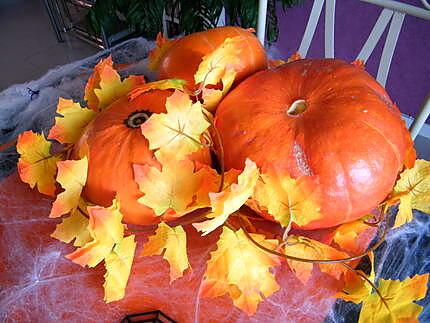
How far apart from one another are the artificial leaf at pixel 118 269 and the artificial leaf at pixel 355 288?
0.75 feet

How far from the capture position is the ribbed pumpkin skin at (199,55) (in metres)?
0.52

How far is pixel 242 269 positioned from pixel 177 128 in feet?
0.51

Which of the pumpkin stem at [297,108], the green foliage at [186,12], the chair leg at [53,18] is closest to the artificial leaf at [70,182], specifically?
the pumpkin stem at [297,108]

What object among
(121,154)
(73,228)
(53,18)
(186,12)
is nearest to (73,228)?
(73,228)

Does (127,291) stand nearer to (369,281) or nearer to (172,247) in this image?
(172,247)

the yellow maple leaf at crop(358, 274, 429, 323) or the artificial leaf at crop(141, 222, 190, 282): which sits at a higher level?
the artificial leaf at crop(141, 222, 190, 282)

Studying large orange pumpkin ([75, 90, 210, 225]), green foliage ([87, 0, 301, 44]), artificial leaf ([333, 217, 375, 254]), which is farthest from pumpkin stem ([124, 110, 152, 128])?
green foliage ([87, 0, 301, 44])

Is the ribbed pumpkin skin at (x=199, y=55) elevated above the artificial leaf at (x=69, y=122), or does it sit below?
above

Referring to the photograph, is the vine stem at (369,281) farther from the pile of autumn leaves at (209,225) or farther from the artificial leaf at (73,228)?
the artificial leaf at (73,228)

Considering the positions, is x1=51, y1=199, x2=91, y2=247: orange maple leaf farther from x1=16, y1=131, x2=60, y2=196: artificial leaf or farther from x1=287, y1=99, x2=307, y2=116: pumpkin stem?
x1=287, y1=99, x2=307, y2=116: pumpkin stem

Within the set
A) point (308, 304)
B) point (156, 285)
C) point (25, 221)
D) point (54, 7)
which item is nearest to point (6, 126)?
point (25, 221)

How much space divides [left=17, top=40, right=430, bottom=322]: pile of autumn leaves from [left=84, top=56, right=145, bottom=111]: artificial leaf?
79 millimetres

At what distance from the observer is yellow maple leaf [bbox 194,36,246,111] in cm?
46

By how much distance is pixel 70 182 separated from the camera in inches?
16.5
